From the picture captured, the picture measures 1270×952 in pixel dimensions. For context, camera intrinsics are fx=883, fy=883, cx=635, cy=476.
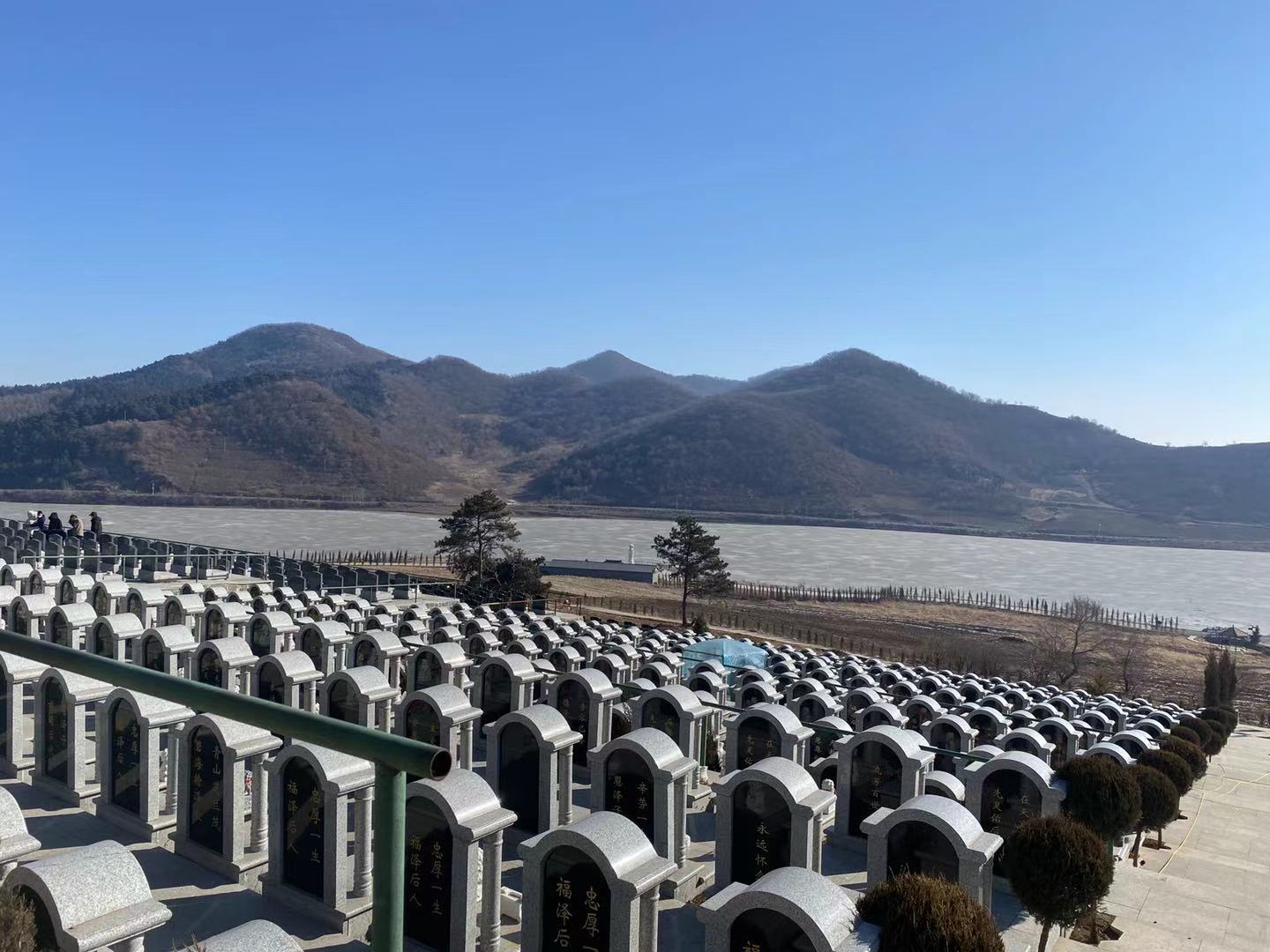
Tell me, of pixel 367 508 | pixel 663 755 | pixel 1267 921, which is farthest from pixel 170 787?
pixel 367 508

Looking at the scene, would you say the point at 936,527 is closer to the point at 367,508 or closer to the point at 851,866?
the point at 367,508

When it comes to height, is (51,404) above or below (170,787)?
above

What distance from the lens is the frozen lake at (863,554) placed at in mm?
62344

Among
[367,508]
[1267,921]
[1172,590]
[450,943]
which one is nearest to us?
[450,943]

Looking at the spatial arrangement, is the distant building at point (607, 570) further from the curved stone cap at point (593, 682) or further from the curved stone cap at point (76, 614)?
the curved stone cap at point (593, 682)

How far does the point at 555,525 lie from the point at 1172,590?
209 ft

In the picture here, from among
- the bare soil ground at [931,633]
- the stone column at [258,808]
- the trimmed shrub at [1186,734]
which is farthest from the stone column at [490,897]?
the bare soil ground at [931,633]

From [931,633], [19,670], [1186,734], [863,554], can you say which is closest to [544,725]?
[19,670]

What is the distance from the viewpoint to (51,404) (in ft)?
621

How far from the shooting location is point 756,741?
39.2 feet

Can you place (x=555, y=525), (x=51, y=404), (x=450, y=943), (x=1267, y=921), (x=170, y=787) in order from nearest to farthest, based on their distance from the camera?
(x=450, y=943), (x=1267, y=921), (x=170, y=787), (x=555, y=525), (x=51, y=404)

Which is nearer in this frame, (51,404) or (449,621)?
(449,621)

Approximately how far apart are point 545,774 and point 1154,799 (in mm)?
7025

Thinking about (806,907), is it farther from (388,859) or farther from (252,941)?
(388,859)
